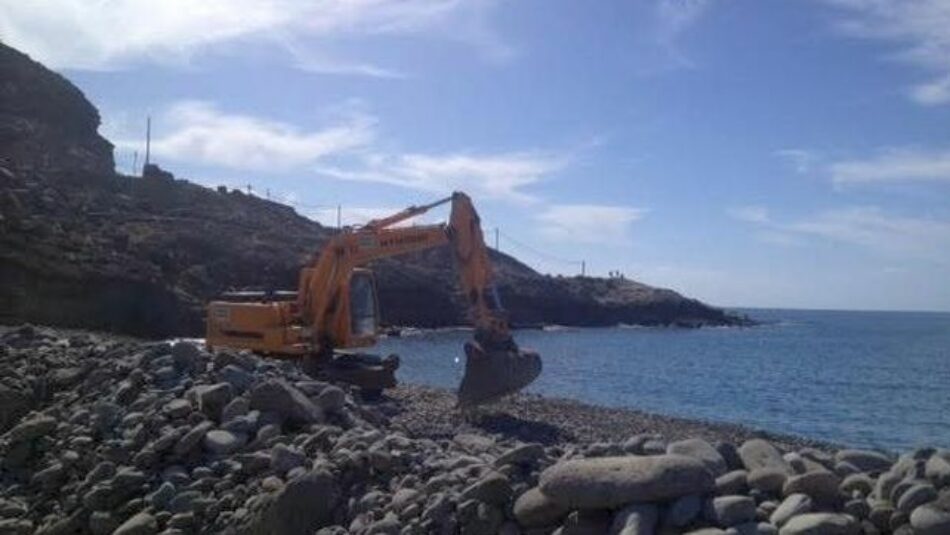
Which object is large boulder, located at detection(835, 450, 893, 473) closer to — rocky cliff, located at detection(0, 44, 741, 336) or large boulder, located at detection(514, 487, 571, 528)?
large boulder, located at detection(514, 487, 571, 528)

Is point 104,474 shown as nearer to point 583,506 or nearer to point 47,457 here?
point 47,457

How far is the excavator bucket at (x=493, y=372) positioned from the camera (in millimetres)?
19609

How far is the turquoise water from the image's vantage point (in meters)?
32.3

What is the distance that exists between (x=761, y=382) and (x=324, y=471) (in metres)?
41.0

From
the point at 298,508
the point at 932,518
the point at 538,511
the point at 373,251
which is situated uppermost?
the point at 373,251

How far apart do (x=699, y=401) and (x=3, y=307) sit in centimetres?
2884

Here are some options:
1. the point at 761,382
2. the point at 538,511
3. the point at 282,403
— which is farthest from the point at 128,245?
the point at 538,511

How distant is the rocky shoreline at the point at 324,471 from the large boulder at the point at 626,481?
1 cm

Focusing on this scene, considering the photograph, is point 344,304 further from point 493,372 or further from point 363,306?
point 493,372

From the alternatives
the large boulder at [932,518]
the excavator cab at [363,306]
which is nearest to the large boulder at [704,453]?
the large boulder at [932,518]

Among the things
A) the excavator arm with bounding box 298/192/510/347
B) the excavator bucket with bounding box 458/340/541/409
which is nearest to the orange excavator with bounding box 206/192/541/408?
the excavator arm with bounding box 298/192/510/347

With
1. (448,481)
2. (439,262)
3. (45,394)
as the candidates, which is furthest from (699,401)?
(439,262)

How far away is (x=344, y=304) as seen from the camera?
2261cm

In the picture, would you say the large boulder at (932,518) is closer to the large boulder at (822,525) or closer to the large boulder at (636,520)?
the large boulder at (822,525)
